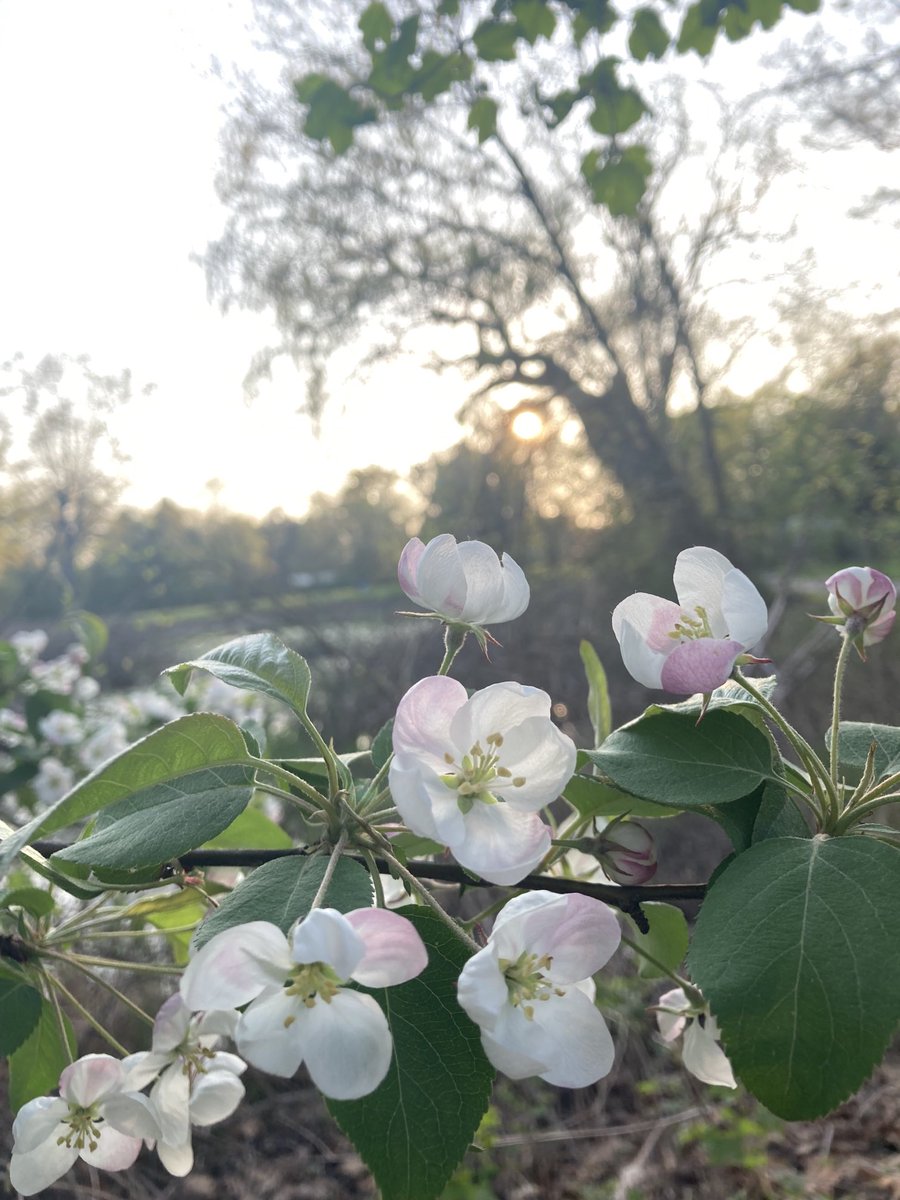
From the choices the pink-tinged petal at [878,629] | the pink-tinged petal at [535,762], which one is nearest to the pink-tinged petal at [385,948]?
the pink-tinged petal at [535,762]

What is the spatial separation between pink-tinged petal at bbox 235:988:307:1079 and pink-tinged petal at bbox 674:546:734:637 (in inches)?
14.9

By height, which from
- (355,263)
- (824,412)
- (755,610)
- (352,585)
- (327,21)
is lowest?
(352,585)

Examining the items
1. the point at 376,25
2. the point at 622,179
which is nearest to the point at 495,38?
the point at 376,25

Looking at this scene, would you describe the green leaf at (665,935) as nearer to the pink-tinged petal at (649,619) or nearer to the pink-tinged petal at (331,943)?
the pink-tinged petal at (649,619)

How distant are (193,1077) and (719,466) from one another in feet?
28.2

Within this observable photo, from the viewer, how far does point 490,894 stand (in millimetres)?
3795

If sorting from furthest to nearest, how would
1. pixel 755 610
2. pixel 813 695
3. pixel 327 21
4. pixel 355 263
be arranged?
pixel 355 263
pixel 327 21
pixel 813 695
pixel 755 610

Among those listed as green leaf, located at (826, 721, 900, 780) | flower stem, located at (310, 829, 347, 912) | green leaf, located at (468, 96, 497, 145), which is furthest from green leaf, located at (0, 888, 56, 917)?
green leaf, located at (468, 96, 497, 145)

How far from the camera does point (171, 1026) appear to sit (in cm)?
61

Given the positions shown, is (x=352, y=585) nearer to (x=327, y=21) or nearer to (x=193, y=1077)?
(x=327, y=21)

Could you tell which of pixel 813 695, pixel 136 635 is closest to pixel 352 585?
pixel 136 635

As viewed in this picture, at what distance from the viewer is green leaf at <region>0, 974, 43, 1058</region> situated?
2.19ft

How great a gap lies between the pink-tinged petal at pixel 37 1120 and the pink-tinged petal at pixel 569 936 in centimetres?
42

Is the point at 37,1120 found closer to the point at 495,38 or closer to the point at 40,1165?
the point at 40,1165
